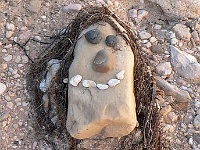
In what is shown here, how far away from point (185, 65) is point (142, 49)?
0.82ft

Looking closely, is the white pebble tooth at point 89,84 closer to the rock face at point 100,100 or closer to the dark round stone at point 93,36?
the rock face at point 100,100

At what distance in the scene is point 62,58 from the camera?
2.59 m

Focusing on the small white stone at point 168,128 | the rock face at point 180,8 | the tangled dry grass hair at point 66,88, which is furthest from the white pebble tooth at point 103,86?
the rock face at point 180,8

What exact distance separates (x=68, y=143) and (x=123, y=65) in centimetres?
47

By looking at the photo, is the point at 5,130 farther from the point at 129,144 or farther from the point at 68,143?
the point at 129,144

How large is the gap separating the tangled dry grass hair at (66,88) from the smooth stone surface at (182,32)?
1.17 feet

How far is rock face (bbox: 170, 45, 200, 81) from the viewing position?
2.74 m

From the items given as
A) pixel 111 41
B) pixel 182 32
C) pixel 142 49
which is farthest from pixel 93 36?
pixel 182 32

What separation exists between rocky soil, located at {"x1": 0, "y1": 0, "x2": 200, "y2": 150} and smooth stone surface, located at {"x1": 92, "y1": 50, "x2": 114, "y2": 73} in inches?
14.1

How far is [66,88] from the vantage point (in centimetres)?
243

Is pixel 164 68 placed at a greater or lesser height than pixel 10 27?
lesser

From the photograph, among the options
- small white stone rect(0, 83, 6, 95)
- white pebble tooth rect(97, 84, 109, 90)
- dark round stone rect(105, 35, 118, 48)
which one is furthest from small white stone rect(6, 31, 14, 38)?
white pebble tooth rect(97, 84, 109, 90)

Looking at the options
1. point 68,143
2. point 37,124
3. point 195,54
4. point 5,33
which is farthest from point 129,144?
point 5,33

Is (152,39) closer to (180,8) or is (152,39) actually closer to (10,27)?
(180,8)
